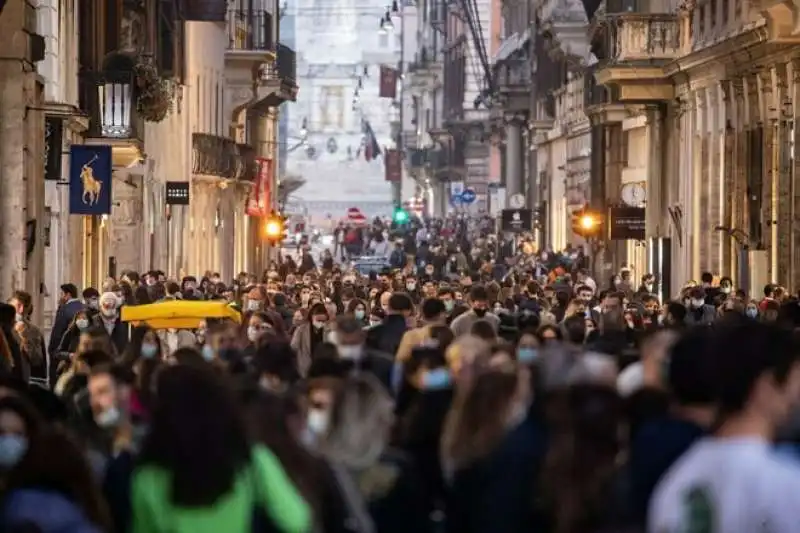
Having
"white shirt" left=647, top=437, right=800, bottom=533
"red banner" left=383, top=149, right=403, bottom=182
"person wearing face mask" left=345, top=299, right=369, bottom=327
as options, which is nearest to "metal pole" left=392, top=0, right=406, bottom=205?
"red banner" left=383, top=149, right=403, bottom=182

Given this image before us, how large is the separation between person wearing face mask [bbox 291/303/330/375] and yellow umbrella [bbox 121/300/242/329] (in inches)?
28.4

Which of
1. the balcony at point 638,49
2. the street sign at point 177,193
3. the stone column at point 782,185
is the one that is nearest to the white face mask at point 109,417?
the stone column at point 782,185

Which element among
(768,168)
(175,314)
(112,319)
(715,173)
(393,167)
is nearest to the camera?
(175,314)

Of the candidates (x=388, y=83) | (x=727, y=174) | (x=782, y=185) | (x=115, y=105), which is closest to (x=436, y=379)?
(x=782, y=185)

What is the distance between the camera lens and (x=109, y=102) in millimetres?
38281

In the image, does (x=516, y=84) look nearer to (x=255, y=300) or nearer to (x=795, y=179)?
(x=795, y=179)

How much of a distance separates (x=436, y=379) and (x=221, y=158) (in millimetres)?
48994

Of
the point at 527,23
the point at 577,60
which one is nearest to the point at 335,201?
the point at 527,23

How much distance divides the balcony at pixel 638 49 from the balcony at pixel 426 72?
107 m

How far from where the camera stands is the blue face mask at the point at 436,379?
41.1 feet

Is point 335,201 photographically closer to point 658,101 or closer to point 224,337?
point 658,101

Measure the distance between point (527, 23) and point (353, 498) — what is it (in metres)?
73.7

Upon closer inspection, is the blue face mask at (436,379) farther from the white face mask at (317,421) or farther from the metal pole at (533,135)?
the metal pole at (533,135)

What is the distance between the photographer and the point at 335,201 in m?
176
